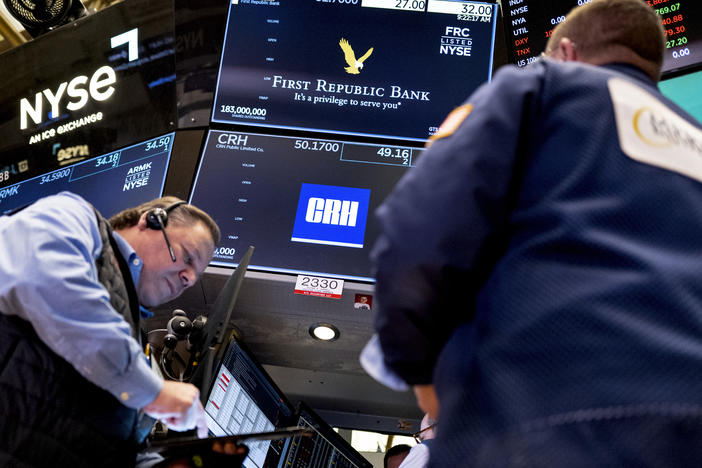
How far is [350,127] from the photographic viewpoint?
3650mm

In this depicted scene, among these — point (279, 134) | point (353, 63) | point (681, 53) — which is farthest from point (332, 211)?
point (681, 53)

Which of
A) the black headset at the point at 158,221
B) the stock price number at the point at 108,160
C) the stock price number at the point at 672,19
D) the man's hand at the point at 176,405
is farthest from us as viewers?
the stock price number at the point at 108,160

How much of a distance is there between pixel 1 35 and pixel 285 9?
14.2 feet

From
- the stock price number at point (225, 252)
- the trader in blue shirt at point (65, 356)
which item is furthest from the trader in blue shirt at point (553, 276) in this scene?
the stock price number at point (225, 252)

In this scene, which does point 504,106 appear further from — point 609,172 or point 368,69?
point 368,69

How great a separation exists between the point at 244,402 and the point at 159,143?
1.71m

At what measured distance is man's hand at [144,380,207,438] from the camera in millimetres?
1819

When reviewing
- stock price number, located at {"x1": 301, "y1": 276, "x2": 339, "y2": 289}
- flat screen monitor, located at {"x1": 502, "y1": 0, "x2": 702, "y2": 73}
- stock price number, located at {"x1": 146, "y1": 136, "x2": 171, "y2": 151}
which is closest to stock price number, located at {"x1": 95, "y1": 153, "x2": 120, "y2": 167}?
stock price number, located at {"x1": 146, "y1": 136, "x2": 171, "y2": 151}

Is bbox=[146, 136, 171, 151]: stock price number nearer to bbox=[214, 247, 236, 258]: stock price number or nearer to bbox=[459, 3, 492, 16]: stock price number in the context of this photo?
bbox=[214, 247, 236, 258]: stock price number

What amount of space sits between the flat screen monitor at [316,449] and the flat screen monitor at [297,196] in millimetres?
805

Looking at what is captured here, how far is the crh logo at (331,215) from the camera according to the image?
3.28 meters

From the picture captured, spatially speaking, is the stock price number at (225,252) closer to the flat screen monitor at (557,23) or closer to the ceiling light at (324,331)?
the ceiling light at (324,331)

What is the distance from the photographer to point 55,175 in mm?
4129

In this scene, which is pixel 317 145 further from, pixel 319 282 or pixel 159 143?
pixel 159 143
